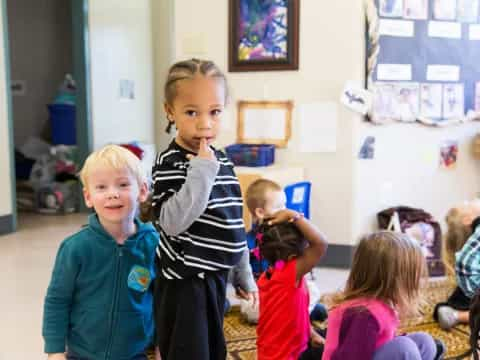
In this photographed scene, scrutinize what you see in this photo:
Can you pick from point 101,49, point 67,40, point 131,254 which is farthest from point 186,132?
point 67,40

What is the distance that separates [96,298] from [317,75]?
2.21m

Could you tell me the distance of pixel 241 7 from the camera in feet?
10.9

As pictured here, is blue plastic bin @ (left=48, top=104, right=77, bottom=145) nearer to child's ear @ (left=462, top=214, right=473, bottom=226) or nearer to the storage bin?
the storage bin

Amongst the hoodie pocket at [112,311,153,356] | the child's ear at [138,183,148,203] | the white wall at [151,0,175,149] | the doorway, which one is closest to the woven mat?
the hoodie pocket at [112,311,153,356]

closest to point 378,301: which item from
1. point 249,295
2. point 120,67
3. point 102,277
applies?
point 249,295

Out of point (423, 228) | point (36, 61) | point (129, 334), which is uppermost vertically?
point (36, 61)

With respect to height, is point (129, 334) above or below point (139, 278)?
below

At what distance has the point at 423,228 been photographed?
3.24 metres

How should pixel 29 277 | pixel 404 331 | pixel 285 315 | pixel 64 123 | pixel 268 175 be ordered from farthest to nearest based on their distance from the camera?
pixel 64 123 < pixel 29 277 < pixel 268 175 < pixel 404 331 < pixel 285 315

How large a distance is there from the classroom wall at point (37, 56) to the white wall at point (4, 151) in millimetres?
1624

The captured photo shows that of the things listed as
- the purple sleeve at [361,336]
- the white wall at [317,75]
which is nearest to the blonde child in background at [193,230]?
the purple sleeve at [361,336]

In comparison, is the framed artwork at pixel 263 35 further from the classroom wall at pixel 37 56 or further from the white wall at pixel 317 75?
→ the classroom wall at pixel 37 56

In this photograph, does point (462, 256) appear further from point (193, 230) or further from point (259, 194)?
point (193, 230)

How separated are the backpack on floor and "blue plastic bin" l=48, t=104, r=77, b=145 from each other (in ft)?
10.5
